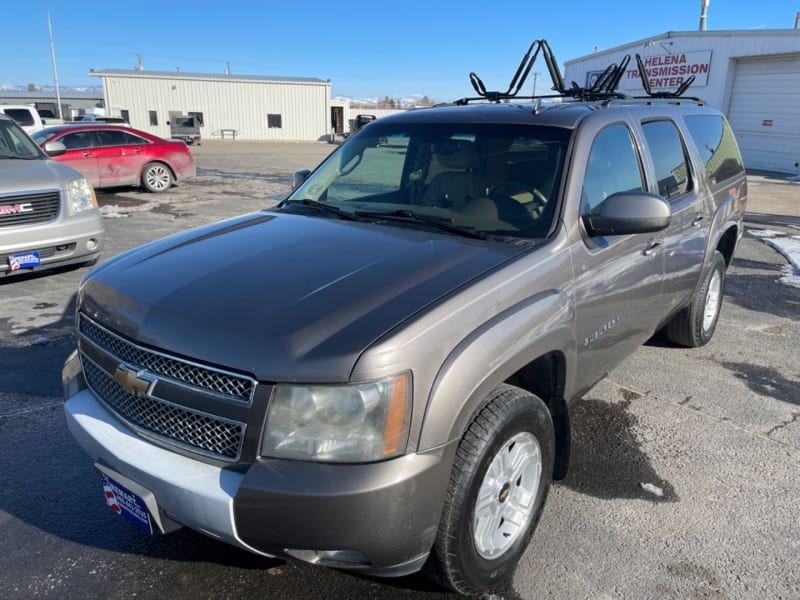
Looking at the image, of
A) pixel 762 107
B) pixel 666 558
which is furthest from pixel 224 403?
pixel 762 107

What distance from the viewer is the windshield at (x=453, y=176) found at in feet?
9.68

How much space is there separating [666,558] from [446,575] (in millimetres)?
1099

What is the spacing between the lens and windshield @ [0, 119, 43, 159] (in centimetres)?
718

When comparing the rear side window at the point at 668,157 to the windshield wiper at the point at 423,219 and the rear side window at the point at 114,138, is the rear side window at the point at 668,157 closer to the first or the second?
the windshield wiper at the point at 423,219

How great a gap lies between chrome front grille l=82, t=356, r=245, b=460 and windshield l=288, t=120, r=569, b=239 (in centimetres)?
141

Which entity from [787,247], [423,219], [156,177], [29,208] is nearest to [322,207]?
[423,219]

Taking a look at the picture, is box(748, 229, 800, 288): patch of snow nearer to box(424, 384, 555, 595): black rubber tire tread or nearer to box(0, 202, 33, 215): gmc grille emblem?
box(424, 384, 555, 595): black rubber tire tread

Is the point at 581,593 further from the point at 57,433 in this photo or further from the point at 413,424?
the point at 57,433

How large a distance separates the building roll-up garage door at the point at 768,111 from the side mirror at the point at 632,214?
22436 mm

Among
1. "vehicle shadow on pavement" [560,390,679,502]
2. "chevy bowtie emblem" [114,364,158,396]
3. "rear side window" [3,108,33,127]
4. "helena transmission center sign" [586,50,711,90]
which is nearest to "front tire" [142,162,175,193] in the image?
"rear side window" [3,108,33,127]

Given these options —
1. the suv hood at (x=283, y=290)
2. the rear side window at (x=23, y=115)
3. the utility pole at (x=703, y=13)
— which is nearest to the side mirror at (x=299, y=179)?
the suv hood at (x=283, y=290)

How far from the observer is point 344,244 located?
8.98 ft

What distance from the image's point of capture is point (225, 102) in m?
46.3

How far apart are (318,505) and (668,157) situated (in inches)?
127
